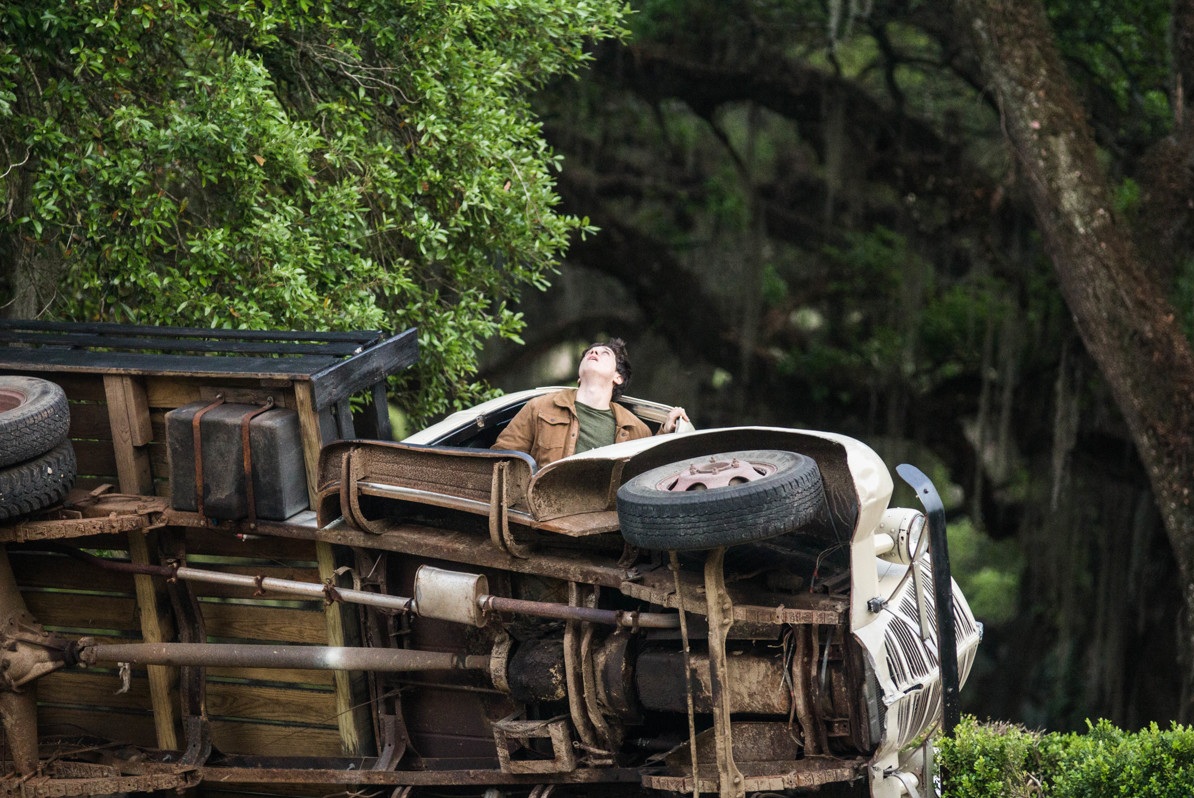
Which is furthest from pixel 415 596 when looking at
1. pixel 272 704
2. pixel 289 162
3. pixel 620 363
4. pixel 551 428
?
pixel 289 162

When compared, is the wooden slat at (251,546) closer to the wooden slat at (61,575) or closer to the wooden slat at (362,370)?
the wooden slat at (61,575)

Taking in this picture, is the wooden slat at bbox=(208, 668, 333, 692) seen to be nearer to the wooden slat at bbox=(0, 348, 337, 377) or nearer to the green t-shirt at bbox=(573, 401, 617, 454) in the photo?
the wooden slat at bbox=(0, 348, 337, 377)

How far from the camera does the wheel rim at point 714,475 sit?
468cm

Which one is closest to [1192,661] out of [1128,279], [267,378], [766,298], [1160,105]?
[1128,279]

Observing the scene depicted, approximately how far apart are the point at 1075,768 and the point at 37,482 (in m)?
4.72

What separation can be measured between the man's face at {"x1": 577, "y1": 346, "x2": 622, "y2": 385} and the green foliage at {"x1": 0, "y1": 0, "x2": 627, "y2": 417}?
2.03m

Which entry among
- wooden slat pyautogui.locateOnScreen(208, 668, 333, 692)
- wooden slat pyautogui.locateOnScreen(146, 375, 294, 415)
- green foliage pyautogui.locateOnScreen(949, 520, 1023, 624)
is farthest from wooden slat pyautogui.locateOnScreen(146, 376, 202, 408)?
green foliage pyautogui.locateOnScreen(949, 520, 1023, 624)

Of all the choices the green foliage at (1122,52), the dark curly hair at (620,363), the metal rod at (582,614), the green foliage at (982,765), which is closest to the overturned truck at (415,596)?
the metal rod at (582,614)

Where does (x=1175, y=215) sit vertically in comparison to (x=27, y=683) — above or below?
above

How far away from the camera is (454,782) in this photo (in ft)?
18.3

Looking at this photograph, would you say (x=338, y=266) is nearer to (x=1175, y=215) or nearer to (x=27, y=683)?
(x=27, y=683)

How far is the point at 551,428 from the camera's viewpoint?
646 centimetres

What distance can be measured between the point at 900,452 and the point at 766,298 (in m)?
2.70

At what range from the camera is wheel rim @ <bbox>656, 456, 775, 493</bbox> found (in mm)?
4680
